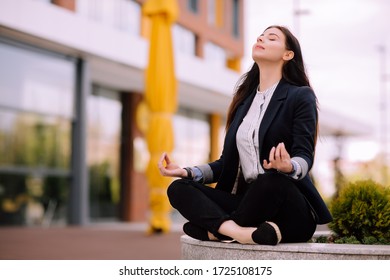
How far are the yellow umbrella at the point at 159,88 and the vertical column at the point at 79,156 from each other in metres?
5.12

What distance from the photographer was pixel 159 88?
38.0ft

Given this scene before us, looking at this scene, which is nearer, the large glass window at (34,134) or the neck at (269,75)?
the neck at (269,75)

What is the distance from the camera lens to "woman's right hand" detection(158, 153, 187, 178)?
358 centimetres

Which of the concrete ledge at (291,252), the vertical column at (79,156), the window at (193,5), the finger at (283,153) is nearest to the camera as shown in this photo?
the finger at (283,153)

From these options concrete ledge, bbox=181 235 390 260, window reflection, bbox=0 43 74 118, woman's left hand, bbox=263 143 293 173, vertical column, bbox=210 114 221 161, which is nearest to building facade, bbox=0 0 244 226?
window reflection, bbox=0 43 74 118

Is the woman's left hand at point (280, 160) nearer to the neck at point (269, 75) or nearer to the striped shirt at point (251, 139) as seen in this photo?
the striped shirt at point (251, 139)

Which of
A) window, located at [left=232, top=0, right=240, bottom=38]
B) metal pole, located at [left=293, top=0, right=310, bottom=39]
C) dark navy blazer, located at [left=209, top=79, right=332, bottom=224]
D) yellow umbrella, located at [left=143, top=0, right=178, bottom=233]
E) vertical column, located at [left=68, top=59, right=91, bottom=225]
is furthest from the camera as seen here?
window, located at [left=232, top=0, right=240, bottom=38]

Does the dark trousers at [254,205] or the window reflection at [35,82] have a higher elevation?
the window reflection at [35,82]

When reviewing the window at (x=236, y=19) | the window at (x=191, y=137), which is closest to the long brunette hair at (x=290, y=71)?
the window at (x=191, y=137)

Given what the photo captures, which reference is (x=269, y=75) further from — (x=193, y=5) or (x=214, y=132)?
(x=193, y=5)

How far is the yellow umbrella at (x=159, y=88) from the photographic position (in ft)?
37.7

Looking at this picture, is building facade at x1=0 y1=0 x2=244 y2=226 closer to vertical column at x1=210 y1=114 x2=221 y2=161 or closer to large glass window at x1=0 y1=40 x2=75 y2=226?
large glass window at x1=0 y1=40 x2=75 y2=226

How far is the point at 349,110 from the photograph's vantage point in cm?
3447

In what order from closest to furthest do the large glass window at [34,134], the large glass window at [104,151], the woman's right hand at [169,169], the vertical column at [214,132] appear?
the woman's right hand at [169,169]
the large glass window at [34,134]
the large glass window at [104,151]
the vertical column at [214,132]
